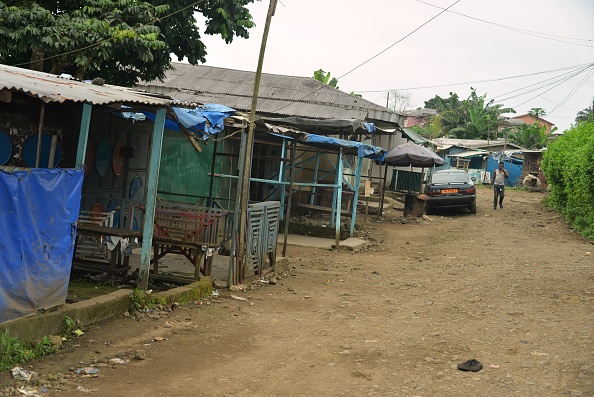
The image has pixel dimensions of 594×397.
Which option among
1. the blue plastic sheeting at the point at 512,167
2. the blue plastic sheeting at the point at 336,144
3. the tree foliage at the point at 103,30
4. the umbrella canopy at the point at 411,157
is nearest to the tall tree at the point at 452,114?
the blue plastic sheeting at the point at 512,167

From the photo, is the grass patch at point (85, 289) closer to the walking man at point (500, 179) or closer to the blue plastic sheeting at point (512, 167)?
the walking man at point (500, 179)

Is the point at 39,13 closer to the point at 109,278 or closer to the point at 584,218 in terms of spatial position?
the point at 109,278

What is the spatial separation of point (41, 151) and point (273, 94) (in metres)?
12.2

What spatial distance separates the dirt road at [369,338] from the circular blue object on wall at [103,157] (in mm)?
3404

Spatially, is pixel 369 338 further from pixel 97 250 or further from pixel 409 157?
pixel 409 157

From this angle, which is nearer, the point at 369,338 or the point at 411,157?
the point at 369,338

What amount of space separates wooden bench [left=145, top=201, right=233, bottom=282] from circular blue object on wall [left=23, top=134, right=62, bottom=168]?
63.6 inches

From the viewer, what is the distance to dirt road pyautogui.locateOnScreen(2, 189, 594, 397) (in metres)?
5.67

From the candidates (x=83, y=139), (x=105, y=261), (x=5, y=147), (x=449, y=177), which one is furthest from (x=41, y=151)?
(x=449, y=177)

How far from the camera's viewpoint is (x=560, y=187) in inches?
889

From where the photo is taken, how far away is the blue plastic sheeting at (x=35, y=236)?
5.79m

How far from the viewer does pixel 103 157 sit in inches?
440

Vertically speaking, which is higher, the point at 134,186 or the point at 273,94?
the point at 273,94

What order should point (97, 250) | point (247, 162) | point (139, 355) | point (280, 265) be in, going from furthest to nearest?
point (280, 265) → point (247, 162) → point (97, 250) → point (139, 355)
